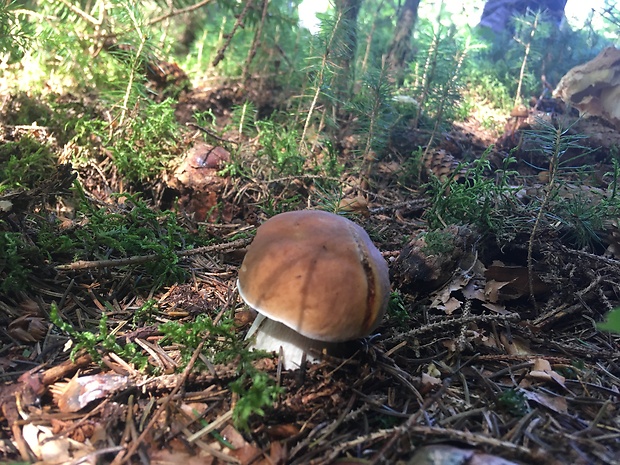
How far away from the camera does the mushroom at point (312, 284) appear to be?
1.56 meters

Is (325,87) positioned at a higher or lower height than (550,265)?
higher

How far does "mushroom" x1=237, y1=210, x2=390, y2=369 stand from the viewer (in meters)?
1.56

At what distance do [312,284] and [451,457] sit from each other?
0.75 m

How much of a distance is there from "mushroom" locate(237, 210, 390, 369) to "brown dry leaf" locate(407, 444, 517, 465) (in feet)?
1.55

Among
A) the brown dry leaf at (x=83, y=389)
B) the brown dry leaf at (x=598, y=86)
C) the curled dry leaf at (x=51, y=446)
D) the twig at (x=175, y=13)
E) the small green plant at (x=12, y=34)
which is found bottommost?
the curled dry leaf at (x=51, y=446)

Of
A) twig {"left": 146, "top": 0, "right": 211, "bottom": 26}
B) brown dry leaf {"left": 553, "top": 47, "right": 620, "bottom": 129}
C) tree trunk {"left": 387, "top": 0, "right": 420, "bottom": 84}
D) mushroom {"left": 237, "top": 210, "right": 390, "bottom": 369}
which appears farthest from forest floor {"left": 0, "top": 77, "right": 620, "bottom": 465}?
tree trunk {"left": 387, "top": 0, "right": 420, "bottom": 84}

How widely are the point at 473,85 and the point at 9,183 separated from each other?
584 cm

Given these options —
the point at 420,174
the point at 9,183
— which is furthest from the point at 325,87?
the point at 9,183

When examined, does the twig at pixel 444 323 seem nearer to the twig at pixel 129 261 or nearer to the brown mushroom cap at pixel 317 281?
the brown mushroom cap at pixel 317 281

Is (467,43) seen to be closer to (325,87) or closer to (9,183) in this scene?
(325,87)

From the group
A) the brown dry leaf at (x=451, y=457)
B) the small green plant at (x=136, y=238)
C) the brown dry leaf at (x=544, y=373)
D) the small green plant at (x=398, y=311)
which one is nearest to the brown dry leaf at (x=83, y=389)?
the small green plant at (x=136, y=238)

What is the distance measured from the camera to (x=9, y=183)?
2680 mm

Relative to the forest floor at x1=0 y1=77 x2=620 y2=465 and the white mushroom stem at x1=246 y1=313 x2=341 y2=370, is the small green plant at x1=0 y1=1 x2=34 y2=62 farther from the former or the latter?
the white mushroom stem at x1=246 y1=313 x2=341 y2=370

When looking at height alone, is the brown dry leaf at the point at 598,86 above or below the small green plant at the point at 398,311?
above
